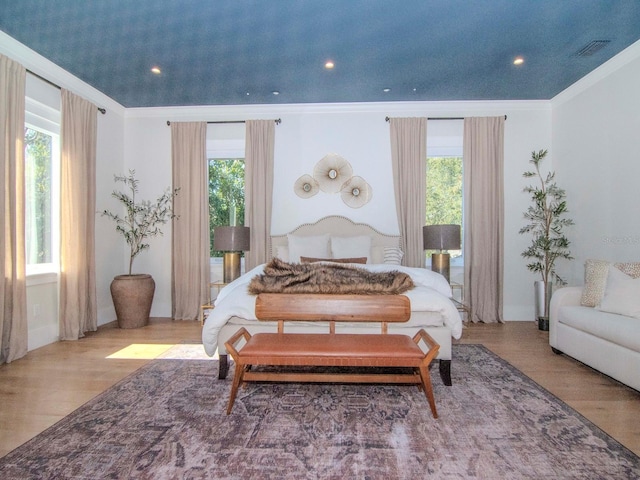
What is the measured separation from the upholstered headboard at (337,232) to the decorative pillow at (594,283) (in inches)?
80.8

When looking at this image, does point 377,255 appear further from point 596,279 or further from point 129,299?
point 129,299

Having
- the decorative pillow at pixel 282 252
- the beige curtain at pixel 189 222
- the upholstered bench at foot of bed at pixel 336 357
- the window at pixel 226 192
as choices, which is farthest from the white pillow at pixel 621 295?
the beige curtain at pixel 189 222

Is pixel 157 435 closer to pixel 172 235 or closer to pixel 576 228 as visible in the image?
pixel 172 235

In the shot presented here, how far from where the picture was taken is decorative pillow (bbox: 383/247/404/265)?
4.54m

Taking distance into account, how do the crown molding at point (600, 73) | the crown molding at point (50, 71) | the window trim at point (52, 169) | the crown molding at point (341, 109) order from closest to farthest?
1. the crown molding at point (50, 71)
2. the crown molding at point (600, 73)
3. the window trim at point (52, 169)
4. the crown molding at point (341, 109)

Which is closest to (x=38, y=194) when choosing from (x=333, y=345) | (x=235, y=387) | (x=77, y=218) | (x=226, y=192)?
(x=77, y=218)

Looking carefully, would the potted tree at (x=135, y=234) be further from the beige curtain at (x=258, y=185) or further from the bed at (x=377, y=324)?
the bed at (x=377, y=324)

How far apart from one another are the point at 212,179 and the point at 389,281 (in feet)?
11.1

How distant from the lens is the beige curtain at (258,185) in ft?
16.1

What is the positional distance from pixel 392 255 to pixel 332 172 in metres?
1.39

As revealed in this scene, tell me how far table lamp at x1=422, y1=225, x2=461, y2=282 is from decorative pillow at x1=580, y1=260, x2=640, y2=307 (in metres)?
1.28

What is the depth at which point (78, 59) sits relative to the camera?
3664mm

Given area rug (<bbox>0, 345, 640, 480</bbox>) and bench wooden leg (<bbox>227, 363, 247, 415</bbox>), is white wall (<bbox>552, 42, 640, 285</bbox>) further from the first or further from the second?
bench wooden leg (<bbox>227, 363, 247, 415</bbox>)

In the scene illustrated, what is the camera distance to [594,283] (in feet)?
10.4
